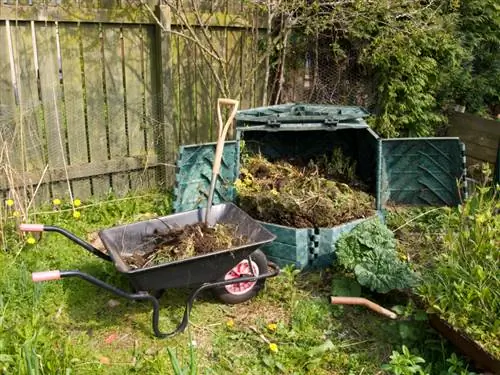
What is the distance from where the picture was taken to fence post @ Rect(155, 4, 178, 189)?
15.5 ft

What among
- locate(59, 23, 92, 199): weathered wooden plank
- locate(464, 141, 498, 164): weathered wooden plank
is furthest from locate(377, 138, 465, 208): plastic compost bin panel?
locate(59, 23, 92, 199): weathered wooden plank

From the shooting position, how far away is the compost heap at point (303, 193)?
365 centimetres

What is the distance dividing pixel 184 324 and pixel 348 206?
161 cm

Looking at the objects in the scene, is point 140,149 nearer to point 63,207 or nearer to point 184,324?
point 63,207

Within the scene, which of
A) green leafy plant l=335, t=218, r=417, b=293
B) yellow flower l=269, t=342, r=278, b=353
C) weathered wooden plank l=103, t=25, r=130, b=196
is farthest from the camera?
weathered wooden plank l=103, t=25, r=130, b=196

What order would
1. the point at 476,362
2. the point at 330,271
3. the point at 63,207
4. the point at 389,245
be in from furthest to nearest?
the point at 63,207 → the point at 330,271 → the point at 389,245 → the point at 476,362

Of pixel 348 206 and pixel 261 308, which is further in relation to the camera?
pixel 348 206

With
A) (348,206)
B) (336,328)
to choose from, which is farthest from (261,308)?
(348,206)

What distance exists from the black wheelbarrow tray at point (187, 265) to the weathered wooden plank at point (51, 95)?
1.44 metres

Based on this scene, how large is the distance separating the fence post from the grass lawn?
1693 millimetres

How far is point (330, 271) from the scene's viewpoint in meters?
3.62

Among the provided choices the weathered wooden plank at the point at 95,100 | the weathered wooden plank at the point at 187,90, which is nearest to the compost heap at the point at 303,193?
the weathered wooden plank at the point at 187,90

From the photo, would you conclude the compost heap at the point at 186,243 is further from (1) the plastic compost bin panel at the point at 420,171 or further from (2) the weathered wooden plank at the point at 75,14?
(2) the weathered wooden plank at the point at 75,14

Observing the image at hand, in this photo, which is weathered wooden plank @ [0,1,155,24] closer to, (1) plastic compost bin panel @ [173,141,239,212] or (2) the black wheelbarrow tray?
(1) plastic compost bin panel @ [173,141,239,212]
